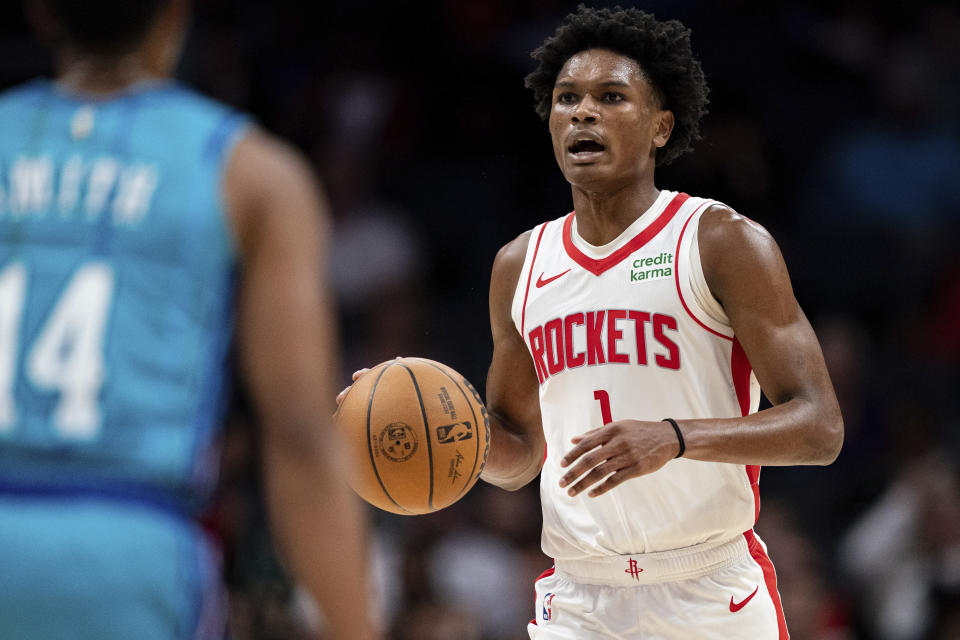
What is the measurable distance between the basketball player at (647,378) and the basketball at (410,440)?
32 cm

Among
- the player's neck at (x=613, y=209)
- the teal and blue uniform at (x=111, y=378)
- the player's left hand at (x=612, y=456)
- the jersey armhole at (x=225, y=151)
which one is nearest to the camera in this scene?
the teal and blue uniform at (x=111, y=378)

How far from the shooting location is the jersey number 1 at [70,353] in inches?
80.4

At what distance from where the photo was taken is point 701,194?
9195mm

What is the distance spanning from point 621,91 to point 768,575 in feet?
5.67

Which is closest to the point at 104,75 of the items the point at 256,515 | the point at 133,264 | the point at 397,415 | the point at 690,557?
the point at 133,264

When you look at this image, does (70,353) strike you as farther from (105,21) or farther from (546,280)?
(546,280)

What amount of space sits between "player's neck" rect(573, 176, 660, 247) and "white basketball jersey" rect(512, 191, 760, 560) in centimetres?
5

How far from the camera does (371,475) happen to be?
4.27m

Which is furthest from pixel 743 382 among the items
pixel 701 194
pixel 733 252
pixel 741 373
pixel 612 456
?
pixel 701 194

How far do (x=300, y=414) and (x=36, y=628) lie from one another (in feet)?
1.70

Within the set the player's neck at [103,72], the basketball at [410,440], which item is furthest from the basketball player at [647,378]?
the player's neck at [103,72]

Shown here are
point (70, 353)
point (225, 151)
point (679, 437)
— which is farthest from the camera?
point (679, 437)

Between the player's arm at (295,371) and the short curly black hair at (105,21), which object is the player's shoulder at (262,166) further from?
the short curly black hair at (105,21)

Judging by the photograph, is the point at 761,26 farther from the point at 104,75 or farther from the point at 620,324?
the point at 104,75
